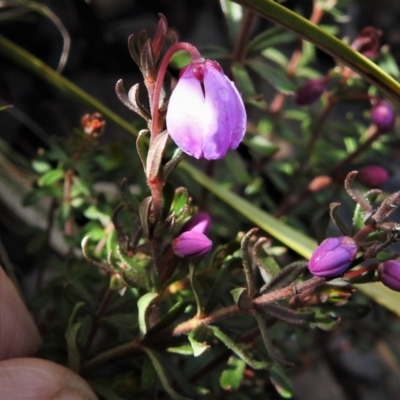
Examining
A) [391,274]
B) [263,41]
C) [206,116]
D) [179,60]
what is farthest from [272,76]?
[206,116]

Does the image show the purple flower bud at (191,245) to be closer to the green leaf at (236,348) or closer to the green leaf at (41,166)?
the green leaf at (236,348)

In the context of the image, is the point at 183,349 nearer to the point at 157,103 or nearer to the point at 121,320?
the point at 121,320

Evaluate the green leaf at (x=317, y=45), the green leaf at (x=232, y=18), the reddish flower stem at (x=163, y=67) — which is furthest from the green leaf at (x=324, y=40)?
the green leaf at (x=232, y=18)

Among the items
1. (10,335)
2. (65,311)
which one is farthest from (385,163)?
(10,335)

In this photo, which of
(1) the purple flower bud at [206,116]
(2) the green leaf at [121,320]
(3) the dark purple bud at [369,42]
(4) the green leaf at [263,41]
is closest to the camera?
(1) the purple flower bud at [206,116]

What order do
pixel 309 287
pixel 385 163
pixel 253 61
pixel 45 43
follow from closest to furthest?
1. pixel 309 287
2. pixel 253 61
3. pixel 385 163
4. pixel 45 43

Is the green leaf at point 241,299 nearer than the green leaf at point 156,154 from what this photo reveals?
No

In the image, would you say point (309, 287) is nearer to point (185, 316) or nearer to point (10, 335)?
point (185, 316)

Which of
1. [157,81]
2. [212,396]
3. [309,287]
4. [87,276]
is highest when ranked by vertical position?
[157,81]
